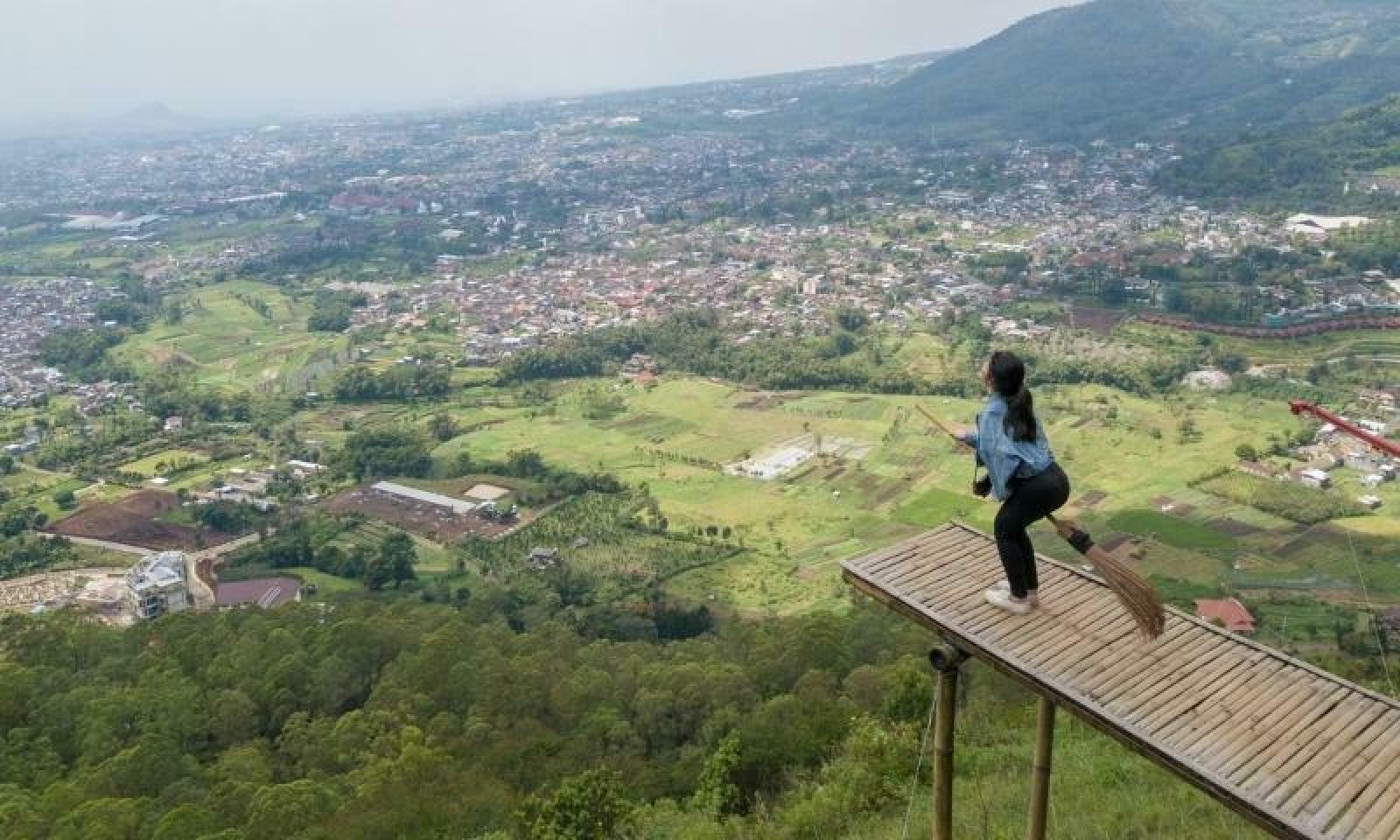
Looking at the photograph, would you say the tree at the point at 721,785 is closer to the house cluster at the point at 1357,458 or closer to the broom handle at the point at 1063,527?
the broom handle at the point at 1063,527

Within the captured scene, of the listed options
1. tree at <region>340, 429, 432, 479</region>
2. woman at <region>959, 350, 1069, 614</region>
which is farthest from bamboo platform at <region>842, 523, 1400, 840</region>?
tree at <region>340, 429, 432, 479</region>

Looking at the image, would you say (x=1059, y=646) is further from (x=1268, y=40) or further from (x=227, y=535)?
(x=1268, y=40)

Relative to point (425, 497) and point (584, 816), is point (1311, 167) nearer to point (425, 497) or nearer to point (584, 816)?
point (425, 497)

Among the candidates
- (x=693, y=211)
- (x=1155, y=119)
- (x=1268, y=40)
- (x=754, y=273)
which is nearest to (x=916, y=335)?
(x=754, y=273)

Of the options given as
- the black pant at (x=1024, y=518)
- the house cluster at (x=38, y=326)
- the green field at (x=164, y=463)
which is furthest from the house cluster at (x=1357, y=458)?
the house cluster at (x=38, y=326)

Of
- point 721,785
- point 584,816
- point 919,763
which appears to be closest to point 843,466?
point 721,785
